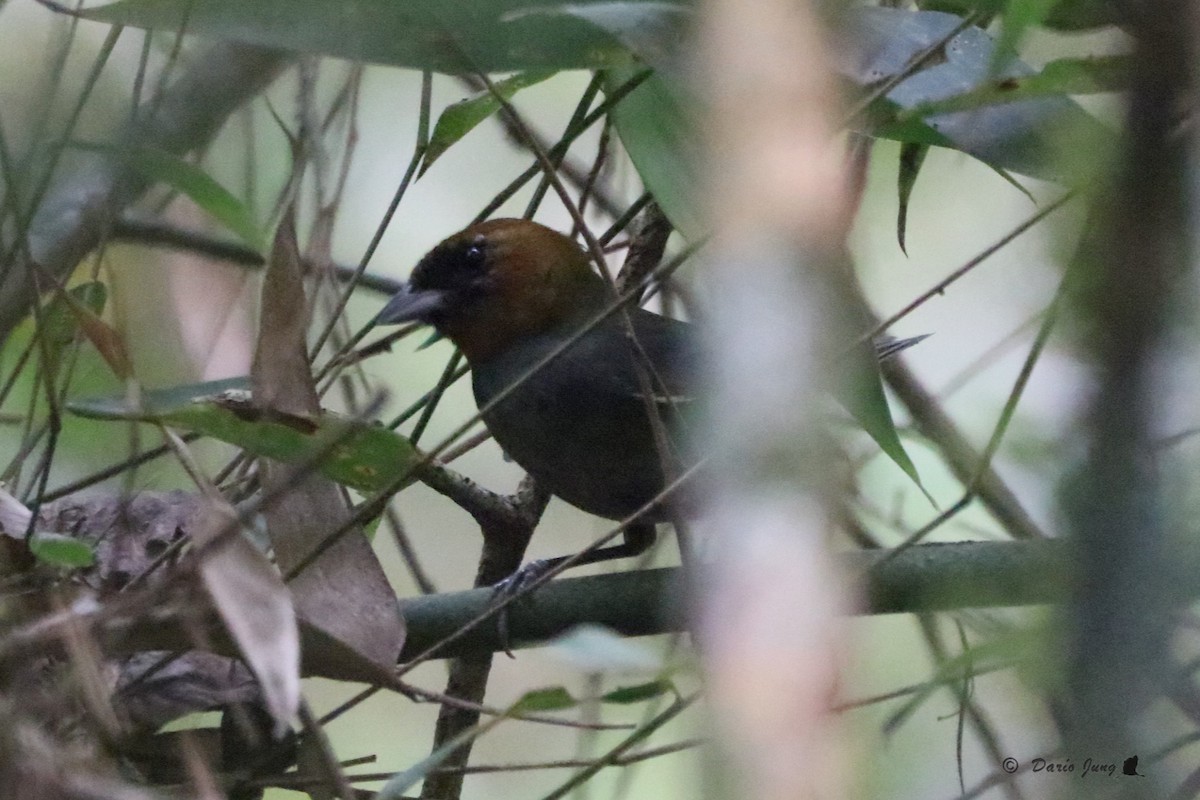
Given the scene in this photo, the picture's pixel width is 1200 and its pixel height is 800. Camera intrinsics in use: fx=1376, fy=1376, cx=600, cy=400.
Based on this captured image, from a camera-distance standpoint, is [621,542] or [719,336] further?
[621,542]

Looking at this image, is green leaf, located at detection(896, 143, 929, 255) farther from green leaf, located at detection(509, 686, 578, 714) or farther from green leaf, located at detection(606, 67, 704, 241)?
green leaf, located at detection(509, 686, 578, 714)

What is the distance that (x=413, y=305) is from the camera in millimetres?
2053

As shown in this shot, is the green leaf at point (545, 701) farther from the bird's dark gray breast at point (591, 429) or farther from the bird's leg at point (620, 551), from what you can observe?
the bird's dark gray breast at point (591, 429)

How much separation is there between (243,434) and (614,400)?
0.86m

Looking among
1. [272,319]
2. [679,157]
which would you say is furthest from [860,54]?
[272,319]

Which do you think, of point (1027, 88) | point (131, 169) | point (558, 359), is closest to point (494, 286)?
point (558, 359)

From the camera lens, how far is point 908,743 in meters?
1.28

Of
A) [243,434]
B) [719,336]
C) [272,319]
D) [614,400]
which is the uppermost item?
[614,400]

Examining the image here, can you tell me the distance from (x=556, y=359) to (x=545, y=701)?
A: 35.5 inches

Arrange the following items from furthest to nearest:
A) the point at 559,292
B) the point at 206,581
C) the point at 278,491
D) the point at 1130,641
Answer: the point at 559,292, the point at 206,581, the point at 278,491, the point at 1130,641

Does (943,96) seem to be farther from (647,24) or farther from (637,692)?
(637,692)

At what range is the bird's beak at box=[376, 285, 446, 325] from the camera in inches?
79.2

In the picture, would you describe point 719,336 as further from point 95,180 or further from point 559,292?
point 559,292

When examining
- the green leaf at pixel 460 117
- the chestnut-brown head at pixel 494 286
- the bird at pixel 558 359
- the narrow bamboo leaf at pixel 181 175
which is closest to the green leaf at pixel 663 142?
the green leaf at pixel 460 117
